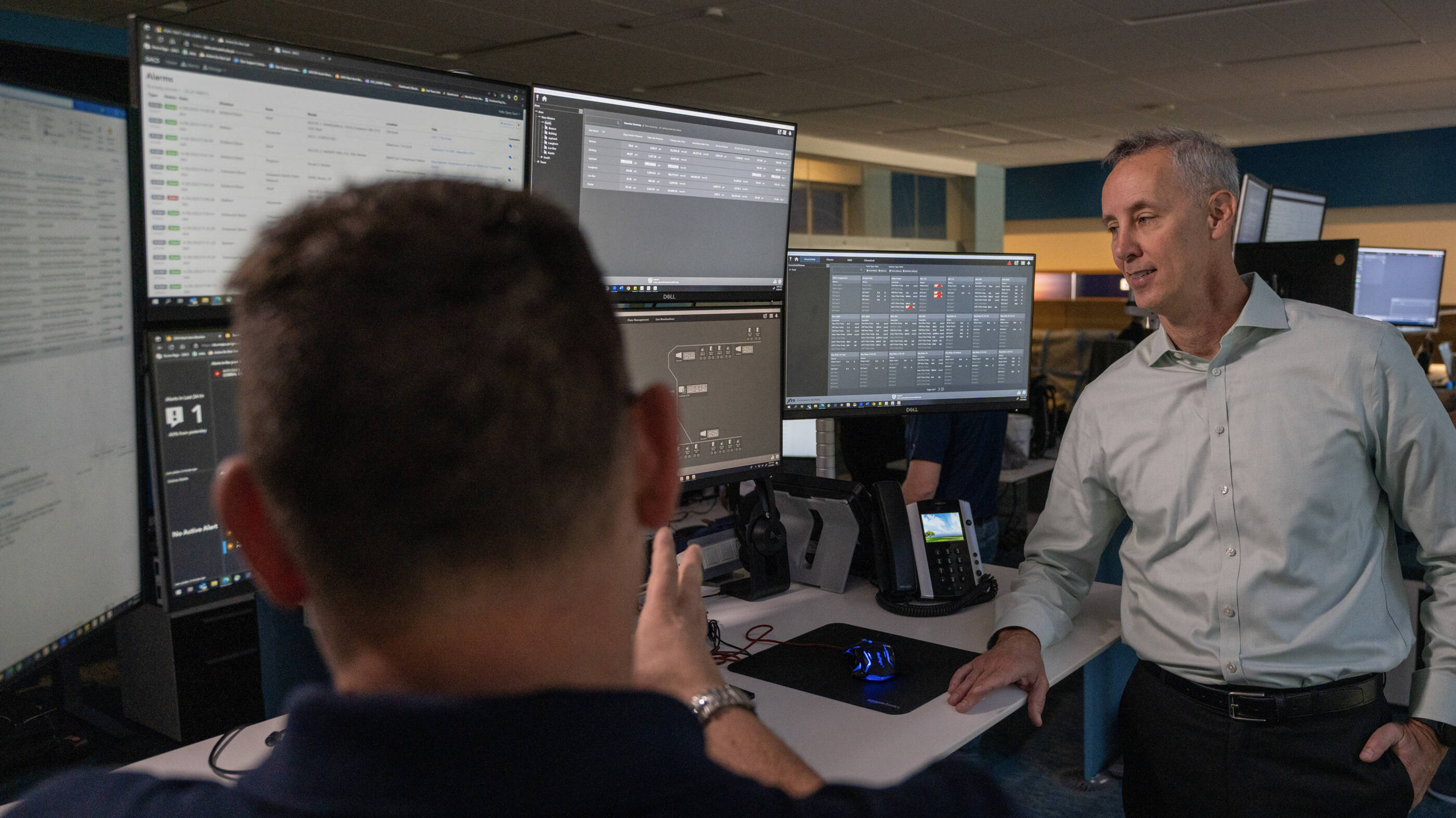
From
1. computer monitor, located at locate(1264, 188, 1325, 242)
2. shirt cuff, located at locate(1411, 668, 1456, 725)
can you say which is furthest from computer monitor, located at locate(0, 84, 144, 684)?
computer monitor, located at locate(1264, 188, 1325, 242)

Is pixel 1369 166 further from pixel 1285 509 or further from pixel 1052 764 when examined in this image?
pixel 1285 509

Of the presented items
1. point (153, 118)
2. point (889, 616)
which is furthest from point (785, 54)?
point (153, 118)

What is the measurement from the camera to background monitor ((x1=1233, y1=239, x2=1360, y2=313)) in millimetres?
2945

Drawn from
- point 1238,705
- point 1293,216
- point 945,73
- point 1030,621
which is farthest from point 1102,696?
point 945,73

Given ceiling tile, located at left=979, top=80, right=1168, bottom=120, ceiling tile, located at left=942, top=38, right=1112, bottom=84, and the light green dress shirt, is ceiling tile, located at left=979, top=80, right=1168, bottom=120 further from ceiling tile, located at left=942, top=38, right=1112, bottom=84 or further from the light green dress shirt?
the light green dress shirt

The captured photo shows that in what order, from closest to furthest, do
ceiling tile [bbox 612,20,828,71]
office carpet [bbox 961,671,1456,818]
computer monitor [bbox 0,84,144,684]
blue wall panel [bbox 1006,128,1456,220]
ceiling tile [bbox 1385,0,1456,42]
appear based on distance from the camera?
computer monitor [bbox 0,84,144,684] < office carpet [bbox 961,671,1456,818] < ceiling tile [bbox 1385,0,1456,42] < ceiling tile [bbox 612,20,828,71] < blue wall panel [bbox 1006,128,1456,220]

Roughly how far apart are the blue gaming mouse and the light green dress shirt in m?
0.24

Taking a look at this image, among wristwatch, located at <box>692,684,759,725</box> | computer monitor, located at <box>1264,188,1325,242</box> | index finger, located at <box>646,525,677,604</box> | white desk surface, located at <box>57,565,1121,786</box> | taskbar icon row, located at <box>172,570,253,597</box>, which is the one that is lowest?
white desk surface, located at <box>57,565,1121,786</box>

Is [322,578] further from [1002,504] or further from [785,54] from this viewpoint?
[785,54]

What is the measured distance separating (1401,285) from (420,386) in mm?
5186

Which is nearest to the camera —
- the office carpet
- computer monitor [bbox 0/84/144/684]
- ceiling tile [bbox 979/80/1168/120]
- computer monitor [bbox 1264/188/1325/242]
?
computer monitor [bbox 0/84/144/684]

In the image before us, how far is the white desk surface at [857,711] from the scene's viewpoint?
1286mm

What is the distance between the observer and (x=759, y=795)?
557mm

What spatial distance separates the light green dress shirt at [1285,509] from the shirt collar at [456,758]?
1301 millimetres
